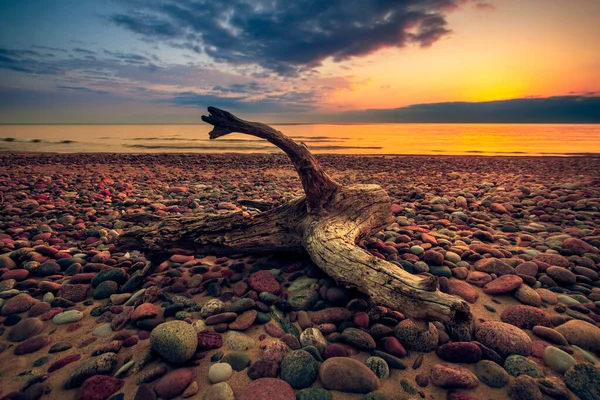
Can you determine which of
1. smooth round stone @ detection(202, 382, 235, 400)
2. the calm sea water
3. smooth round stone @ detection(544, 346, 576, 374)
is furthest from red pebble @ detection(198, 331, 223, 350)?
the calm sea water

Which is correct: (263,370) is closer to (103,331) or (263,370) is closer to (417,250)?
(103,331)

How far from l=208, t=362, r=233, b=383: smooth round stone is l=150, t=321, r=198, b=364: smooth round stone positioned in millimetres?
230

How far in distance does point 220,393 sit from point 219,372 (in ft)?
0.62

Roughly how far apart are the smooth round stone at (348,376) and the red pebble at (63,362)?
186 cm

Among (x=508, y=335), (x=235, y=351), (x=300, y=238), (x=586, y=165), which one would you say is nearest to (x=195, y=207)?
(x=300, y=238)

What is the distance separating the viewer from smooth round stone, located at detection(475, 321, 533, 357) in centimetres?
231

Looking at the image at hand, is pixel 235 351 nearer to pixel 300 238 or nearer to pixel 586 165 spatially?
pixel 300 238

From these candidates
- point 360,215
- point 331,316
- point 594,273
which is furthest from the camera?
point 360,215

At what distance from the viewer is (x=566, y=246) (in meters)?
4.01

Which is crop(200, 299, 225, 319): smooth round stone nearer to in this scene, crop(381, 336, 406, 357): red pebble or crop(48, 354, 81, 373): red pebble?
crop(48, 354, 81, 373): red pebble

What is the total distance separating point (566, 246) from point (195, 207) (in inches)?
257

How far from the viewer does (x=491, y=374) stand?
6.82ft

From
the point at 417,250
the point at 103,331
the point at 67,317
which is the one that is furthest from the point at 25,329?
the point at 417,250

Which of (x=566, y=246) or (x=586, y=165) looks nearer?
(x=566, y=246)
